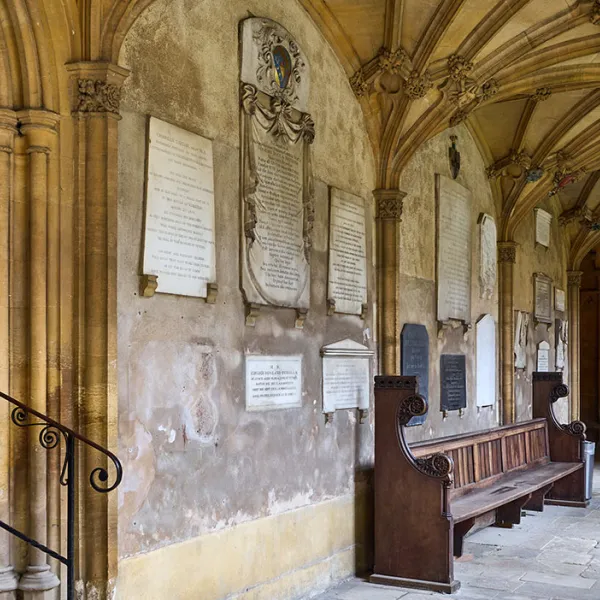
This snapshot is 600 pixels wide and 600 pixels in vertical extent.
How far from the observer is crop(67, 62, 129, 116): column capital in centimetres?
445

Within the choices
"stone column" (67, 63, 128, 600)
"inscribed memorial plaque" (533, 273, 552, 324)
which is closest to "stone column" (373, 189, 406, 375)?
"stone column" (67, 63, 128, 600)

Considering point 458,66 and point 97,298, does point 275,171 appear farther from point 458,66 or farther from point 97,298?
point 458,66

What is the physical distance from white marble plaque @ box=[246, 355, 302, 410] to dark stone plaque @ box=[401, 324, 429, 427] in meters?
1.92

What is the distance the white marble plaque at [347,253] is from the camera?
6.67 metres

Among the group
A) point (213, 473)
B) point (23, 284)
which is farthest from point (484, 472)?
point (23, 284)

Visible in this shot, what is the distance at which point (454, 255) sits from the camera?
9.10 meters

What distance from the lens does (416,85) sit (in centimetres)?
711

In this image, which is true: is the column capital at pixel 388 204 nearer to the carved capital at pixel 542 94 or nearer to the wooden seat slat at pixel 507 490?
the carved capital at pixel 542 94

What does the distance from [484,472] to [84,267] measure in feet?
15.4

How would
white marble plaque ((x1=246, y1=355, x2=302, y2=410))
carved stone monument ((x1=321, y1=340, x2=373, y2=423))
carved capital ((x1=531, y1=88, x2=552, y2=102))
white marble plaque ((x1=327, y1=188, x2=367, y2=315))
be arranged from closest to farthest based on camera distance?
white marble plaque ((x1=246, y1=355, x2=302, y2=410)), carved stone monument ((x1=321, y1=340, x2=373, y2=423)), white marble plaque ((x1=327, y1=188, x2=367, y2=315)), carved capital ((x1=531, y1=88, x2=552, y2=102))

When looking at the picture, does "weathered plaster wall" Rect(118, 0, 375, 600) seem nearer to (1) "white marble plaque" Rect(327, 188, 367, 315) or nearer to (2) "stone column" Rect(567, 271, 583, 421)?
(1) "white marble plaque" Rect(327, 188, 367, 315)

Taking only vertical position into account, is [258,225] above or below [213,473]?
above

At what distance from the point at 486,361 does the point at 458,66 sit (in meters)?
3.91

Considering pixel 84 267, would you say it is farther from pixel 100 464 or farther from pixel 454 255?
pixel 454 255
